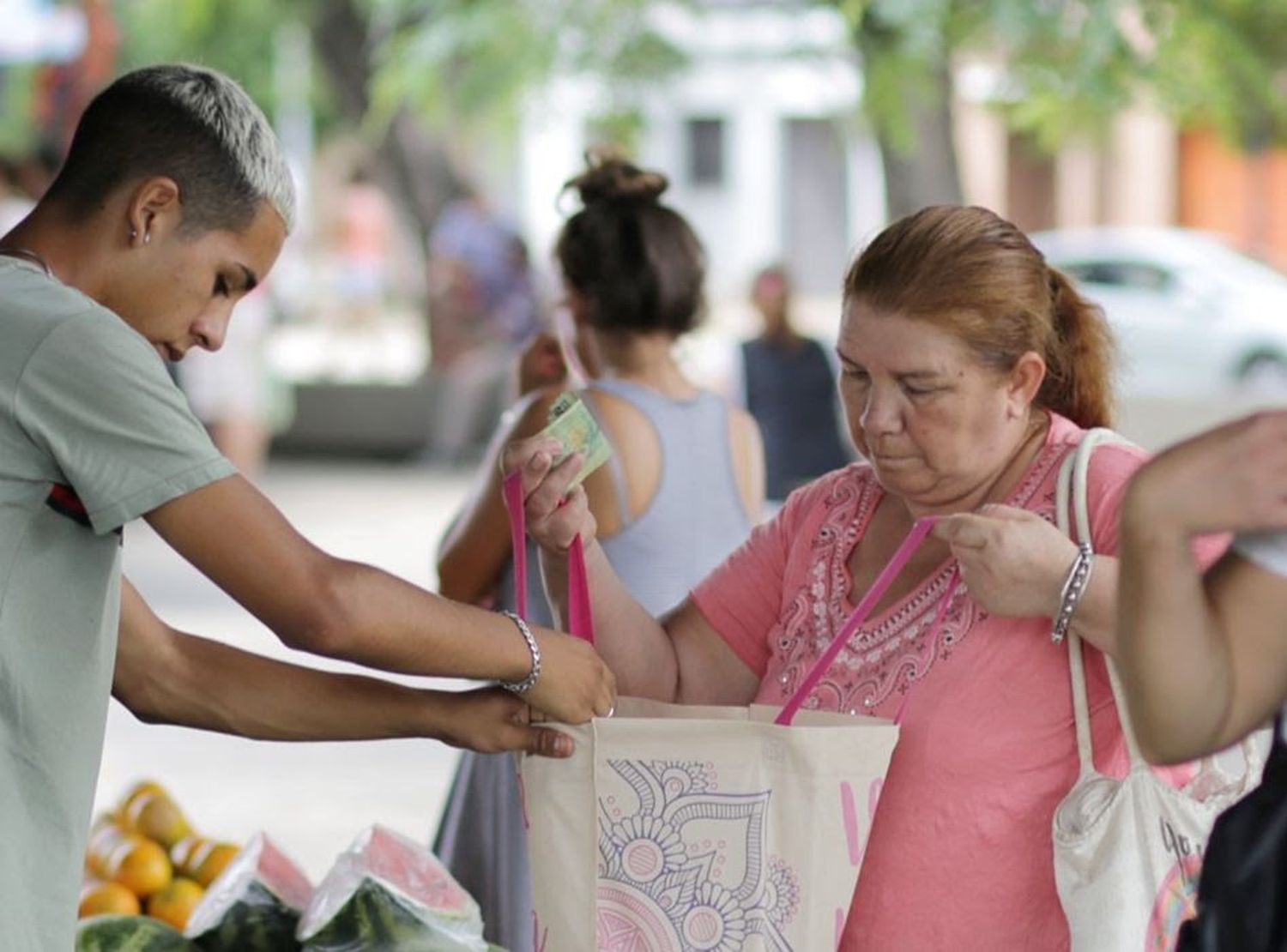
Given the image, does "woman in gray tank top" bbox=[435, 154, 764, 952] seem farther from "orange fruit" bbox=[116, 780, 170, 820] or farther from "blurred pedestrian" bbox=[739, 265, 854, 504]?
"blurred pedestrian" bbox=[739, 265, 854, 504]

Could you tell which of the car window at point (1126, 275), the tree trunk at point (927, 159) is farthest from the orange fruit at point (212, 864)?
the car window at point (1126, 275)

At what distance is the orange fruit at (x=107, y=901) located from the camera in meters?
3.66

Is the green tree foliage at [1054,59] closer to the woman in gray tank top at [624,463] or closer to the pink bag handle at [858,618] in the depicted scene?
the woman in gray tank top at [624,463]

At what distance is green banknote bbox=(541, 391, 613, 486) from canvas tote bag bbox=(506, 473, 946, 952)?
0.38 meters

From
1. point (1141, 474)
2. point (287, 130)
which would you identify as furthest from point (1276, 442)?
point (287, 130)

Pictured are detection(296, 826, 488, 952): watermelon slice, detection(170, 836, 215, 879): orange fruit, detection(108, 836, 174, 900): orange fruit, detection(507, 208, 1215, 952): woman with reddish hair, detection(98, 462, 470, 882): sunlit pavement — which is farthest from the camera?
detection(98, 462, 470, 882): sunlit pavement

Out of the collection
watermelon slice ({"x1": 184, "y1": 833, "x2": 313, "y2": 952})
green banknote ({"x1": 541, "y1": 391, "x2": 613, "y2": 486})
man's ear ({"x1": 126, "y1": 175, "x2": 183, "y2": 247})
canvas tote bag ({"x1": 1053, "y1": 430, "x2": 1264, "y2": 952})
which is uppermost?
man's ear ({"x1": 126, "y1": 175, "x2": 183, "y2": 247})

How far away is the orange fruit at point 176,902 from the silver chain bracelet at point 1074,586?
204cm

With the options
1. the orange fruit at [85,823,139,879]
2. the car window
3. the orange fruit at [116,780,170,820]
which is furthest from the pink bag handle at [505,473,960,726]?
the car window

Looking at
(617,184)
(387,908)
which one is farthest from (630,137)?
(387,908)

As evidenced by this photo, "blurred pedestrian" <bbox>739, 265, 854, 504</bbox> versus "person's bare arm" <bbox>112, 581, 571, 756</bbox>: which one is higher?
"person's bare arm" <bbox>112, 581, 571, 756</bbox>

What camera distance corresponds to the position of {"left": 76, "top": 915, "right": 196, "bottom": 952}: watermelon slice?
10.6 feet

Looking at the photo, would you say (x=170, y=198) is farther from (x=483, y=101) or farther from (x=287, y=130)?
(x=287, y=130)

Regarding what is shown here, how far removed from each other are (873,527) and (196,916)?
4.61 ft
